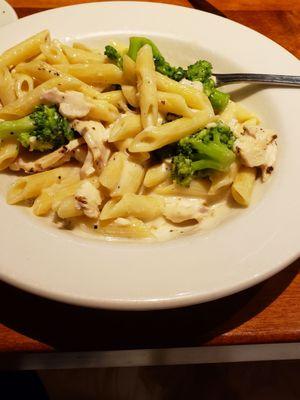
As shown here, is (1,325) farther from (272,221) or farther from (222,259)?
(272,221)

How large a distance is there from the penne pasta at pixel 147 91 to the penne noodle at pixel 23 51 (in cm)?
41

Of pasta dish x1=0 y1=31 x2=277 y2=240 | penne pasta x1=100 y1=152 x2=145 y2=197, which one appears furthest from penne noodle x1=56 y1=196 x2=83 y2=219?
penne pasta x1=100 y1=152 x2=145 y2=197

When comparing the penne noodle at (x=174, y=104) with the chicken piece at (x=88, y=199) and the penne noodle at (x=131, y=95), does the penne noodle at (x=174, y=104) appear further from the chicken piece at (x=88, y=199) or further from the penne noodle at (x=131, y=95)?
the chicken piece at (x=88, y=199)

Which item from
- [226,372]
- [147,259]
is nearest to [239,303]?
[147,259]

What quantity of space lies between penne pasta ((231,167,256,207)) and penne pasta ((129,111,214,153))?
20 cm

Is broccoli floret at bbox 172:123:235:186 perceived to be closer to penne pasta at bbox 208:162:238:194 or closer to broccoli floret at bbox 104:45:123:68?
penne pasta at bbox 208:162:238:194

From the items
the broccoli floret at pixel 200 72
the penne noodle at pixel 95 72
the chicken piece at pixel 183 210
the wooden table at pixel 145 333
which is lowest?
the wooden table at pixel 145 333

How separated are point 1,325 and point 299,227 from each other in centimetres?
78

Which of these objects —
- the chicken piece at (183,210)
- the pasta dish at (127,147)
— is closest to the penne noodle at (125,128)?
the pasta dish at (127,147)

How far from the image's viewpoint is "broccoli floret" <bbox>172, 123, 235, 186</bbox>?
1.38 meters

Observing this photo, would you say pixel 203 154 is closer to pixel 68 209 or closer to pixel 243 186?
pixel 243 186

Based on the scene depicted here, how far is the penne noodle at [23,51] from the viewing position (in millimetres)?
1672

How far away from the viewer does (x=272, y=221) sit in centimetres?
121

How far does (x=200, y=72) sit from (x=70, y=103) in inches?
18.7
